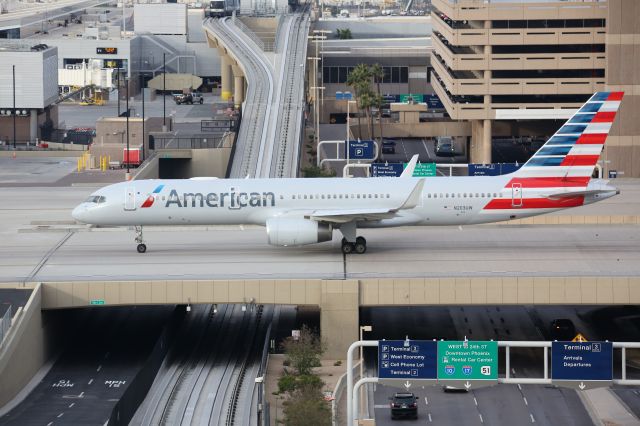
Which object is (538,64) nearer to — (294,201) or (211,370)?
(294,201)

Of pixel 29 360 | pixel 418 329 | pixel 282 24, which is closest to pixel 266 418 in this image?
pixel 29 360

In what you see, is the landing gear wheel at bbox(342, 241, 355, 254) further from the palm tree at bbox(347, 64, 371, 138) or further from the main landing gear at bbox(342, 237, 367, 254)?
the palm tree at bbox(347, 64, 371, 138)

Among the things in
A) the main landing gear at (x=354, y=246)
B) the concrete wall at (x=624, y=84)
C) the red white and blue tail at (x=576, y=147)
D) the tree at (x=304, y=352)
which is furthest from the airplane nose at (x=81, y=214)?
the concrete wall at (x=624, y=84)

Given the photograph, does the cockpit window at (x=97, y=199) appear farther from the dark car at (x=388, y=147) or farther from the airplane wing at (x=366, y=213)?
the dark car at (x=388, y=147)

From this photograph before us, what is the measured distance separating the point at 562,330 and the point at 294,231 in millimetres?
15426

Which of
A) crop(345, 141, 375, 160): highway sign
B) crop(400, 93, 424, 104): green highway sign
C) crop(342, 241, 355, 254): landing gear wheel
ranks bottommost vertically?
crop(342, 241, 355, 254): landing gear wheel

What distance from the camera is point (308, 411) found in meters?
58.8

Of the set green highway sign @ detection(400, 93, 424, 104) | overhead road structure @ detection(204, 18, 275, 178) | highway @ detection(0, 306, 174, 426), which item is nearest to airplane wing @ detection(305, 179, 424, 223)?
highway @ detection(0, 306, 174, 426)

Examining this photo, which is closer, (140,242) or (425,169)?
(140,242)

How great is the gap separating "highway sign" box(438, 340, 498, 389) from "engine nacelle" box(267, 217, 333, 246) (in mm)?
26917

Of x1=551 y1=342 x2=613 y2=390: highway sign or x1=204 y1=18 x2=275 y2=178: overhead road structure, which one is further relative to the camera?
x1=204 y1=18 x2=275 y2=178: overhead road structure

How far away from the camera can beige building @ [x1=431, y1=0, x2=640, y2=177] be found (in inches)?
5007

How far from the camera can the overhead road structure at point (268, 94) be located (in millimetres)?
123188

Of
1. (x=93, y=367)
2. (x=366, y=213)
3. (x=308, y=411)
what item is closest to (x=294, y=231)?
(x=366, y=213)
